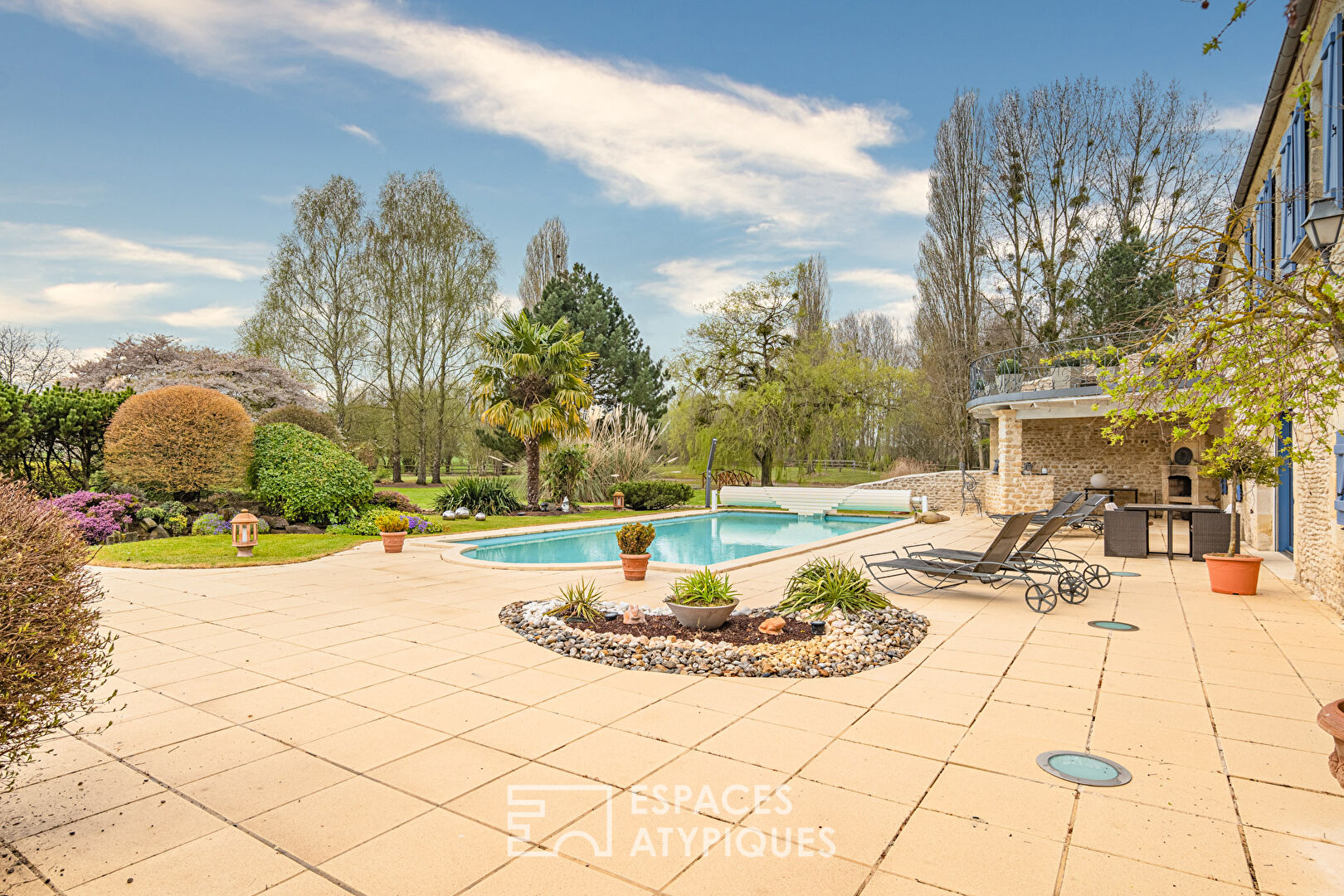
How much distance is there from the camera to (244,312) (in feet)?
82.2

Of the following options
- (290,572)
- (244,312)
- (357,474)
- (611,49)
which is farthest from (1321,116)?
(244,312)

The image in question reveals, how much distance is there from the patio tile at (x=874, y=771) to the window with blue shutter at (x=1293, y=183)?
6660 millimetres

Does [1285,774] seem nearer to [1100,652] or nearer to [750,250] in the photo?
[1100,652]

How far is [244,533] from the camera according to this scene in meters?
9.36

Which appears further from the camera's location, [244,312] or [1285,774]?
[244,312]

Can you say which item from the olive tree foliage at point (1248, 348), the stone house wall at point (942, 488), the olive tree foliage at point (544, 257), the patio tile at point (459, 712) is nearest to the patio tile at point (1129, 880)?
the olive tree foliage at point (1248, 348)

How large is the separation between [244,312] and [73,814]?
→ 26.9m

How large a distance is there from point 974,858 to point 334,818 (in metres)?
2.23

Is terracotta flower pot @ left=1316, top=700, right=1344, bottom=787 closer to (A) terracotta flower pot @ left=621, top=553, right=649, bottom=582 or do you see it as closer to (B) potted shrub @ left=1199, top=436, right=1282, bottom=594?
(B) potted shrub @ left=1199, top=436, right=1282, bottom=594

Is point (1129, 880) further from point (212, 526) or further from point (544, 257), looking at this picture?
point (544, 257)

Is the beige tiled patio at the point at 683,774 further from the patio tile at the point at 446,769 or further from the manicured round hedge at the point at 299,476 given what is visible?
the manicured round hedge at the point at 299,476

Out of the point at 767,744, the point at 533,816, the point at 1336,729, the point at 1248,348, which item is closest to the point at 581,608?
the point at 767,744

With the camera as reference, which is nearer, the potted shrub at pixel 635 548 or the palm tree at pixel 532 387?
the potted shrub at pixel 635 548

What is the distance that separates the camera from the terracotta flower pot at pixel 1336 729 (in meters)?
2.28
